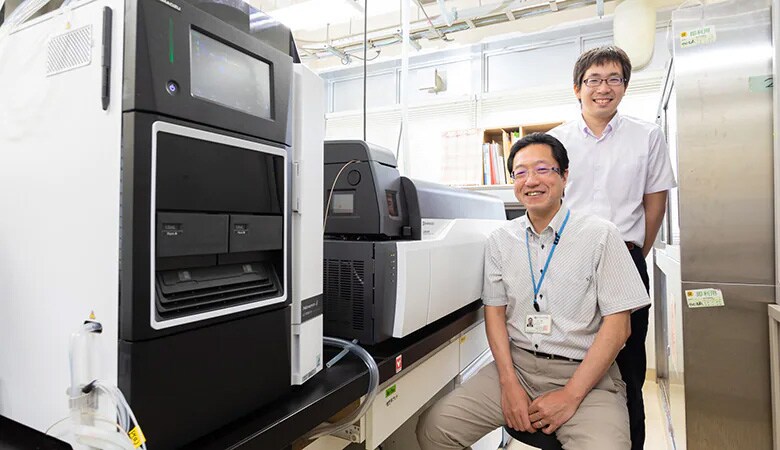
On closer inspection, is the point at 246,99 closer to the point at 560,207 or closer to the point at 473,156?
the point at 560,207

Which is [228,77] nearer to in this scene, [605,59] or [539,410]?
[539,410]

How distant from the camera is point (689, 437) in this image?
1787 mm

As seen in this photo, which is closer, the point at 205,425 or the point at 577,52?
the point at 205,425

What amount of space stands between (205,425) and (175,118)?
0.43 meters

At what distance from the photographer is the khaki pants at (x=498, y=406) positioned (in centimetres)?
130

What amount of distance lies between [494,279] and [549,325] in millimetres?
232

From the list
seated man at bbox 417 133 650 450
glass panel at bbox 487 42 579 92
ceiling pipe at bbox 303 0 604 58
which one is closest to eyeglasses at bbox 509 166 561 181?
seated man at bbox 417 133 650 450

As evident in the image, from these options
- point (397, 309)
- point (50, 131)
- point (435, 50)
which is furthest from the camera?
point (435, 50)

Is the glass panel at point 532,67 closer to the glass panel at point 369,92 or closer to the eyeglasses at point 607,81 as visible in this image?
the glass panel at point 369,92

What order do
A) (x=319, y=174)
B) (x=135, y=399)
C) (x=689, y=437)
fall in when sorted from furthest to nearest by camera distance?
(x=689, y=437) → (x=319, y=174) → (x=135, y=399)

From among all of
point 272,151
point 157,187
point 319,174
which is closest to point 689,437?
point 319,174

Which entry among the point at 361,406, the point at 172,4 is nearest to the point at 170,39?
the point at 172,4

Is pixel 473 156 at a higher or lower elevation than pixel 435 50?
lower

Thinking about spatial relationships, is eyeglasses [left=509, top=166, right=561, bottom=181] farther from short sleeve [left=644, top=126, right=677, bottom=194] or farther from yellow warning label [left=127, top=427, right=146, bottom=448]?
yellow warning label [left=127, top=427, right=146, bottom=448]
